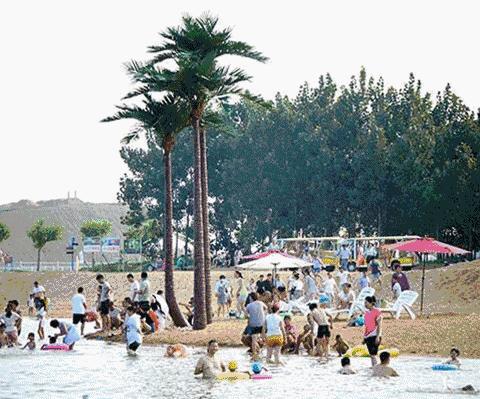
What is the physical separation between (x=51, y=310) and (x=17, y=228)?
91.8 meters

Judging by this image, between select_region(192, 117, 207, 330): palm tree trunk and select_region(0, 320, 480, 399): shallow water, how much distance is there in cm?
519

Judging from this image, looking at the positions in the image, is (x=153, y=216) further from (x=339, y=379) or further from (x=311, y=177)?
(x=339, y=379)

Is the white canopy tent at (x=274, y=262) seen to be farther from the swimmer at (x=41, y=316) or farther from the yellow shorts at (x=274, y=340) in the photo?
the yellow shorts at (x=274, y=340)

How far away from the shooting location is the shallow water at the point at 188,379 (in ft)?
81.8

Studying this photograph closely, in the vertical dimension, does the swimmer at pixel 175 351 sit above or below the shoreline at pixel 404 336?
below

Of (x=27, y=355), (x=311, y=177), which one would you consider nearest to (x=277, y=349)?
(x=27, y=355)

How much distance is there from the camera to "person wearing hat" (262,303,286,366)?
97.1 feet

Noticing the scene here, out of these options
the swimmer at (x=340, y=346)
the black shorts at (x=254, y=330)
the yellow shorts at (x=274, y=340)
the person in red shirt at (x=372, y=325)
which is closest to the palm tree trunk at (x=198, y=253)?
the swimmer at (x=340, y=346)

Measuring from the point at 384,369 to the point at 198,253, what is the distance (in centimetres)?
1336

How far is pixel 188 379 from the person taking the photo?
90.8ft

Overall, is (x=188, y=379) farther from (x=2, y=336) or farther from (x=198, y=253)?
(x=198, y=253)

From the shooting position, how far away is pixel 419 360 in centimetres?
3112

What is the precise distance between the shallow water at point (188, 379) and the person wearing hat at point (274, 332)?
58 centimetres

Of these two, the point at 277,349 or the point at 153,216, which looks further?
the point at 153,216
